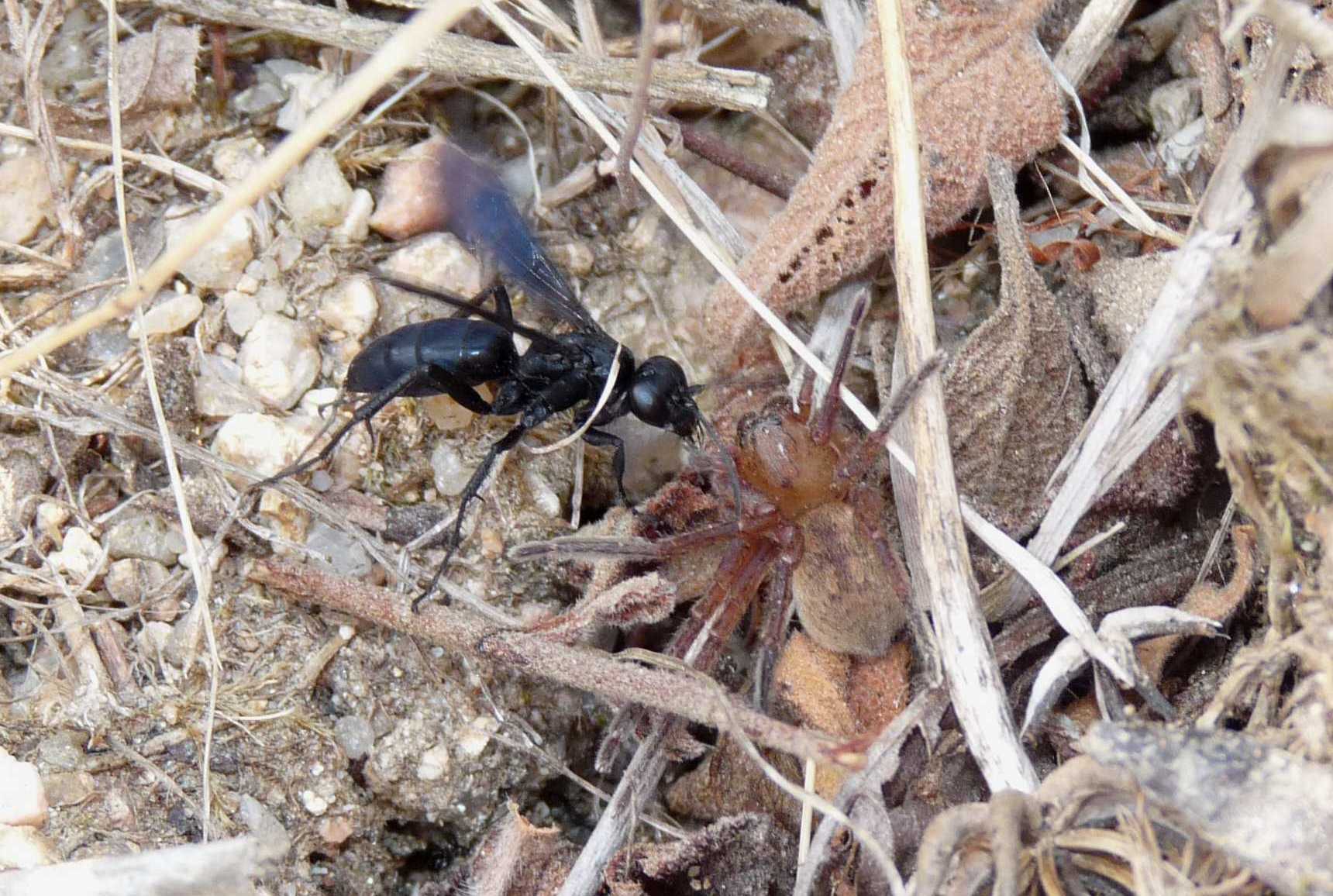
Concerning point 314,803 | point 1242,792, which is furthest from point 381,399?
point 1242,792

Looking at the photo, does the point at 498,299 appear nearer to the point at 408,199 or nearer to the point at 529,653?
the point at 408,199

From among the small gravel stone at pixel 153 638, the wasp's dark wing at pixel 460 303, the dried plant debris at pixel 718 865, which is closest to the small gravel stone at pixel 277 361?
the wasp's dark wing at pixel 460 303

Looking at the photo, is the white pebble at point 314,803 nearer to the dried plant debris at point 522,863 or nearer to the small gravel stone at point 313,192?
the dried plant debris at point 522,863

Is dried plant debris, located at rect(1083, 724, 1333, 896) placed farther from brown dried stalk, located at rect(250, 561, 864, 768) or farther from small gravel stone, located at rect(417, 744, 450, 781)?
small gravel stone, located at rect(417, 744, 450, 781)

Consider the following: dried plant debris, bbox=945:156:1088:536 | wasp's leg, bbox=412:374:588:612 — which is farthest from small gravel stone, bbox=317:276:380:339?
dried plant debris, bbox=945:156:1088:536

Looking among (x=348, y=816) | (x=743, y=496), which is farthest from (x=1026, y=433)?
(x=348, y=816)
